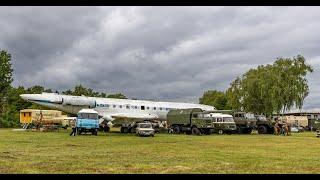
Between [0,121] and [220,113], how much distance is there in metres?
38.1

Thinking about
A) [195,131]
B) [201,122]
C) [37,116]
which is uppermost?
[37,116]

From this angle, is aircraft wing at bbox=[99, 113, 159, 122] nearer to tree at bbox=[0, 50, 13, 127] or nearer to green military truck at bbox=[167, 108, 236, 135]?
green military truck at bbox=[167, 108, 236, 135]

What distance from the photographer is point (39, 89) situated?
107375 millimetres

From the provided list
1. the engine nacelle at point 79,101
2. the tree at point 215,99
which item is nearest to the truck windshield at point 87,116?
the engine nacelle at point 79,101

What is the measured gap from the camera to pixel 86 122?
3781 cm

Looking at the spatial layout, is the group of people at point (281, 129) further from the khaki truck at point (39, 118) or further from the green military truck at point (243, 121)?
the khaki truck at point (39, 118)

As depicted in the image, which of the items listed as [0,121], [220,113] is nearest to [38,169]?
[220,113]

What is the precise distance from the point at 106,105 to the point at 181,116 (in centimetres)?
893

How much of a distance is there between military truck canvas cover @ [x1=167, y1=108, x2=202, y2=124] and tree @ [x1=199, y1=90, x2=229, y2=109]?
189 feet

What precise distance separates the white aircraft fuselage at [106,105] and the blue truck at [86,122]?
25.6ft

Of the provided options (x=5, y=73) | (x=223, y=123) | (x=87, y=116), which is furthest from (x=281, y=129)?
(x=5, y=73)

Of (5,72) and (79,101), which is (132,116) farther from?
(5,72)

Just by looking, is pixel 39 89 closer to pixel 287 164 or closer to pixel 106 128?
pixel 106 128
